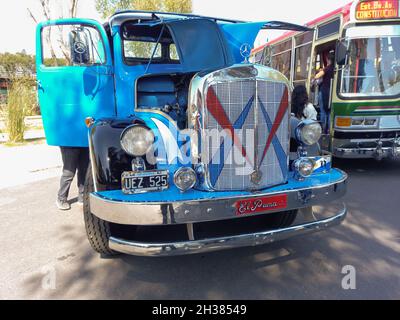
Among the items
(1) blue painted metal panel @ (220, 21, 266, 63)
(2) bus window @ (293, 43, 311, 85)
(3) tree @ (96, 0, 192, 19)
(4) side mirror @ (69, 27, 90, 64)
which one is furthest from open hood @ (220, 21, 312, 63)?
(3) tree @ (96, 0, 192, 19)

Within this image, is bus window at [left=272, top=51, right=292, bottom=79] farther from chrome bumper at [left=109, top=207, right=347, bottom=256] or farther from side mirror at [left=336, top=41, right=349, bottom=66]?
chrome bumper at [left=109, top=207, right=347, bottom=256]

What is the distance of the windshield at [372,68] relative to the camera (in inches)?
252

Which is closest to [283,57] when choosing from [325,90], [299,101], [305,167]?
[325,90]


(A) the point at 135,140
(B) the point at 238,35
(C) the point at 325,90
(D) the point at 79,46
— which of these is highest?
(B) the point at 238,35

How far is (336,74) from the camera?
21.8 feet

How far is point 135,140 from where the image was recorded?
2637 millimetres

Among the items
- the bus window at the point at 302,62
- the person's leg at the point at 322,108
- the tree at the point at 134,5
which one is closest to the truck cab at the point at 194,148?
the person's leg at the point at 322,108

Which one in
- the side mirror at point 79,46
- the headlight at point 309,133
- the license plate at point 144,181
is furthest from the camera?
the side mirror at point 79,46

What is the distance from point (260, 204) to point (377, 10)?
5525 millimetres

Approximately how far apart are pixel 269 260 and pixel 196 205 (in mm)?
1191

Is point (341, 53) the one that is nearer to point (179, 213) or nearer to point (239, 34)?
point (239, 34)

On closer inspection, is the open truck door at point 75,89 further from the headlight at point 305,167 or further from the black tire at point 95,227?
the headlight at point 305,167

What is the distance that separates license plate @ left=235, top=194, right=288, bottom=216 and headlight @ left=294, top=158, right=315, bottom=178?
434 millimetres
